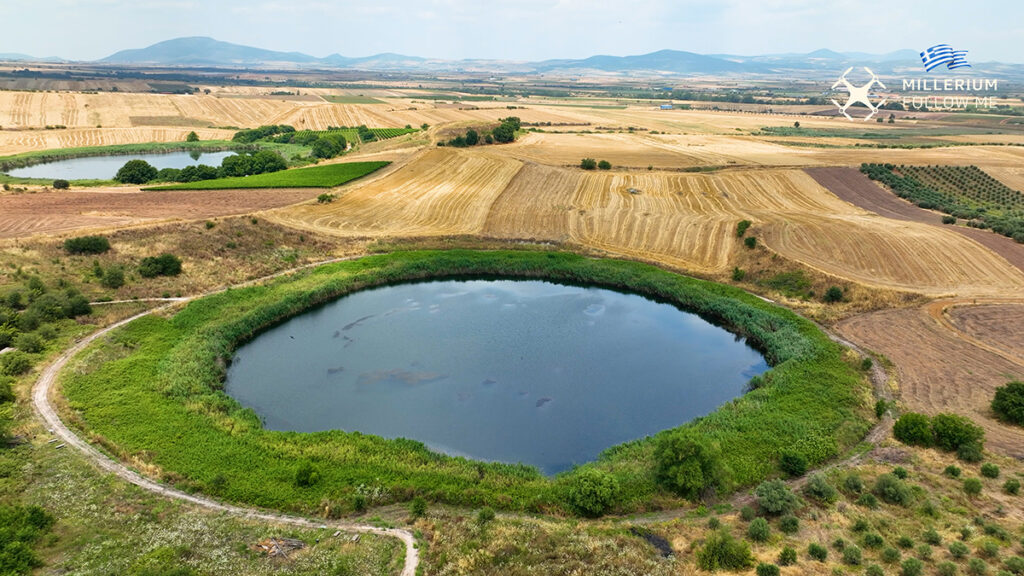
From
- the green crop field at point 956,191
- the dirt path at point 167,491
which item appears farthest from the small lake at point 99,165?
the green crop field at point 956,191

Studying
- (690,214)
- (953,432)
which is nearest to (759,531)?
(953,432)

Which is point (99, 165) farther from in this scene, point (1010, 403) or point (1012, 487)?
point (1010, 403)

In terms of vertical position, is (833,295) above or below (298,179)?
below

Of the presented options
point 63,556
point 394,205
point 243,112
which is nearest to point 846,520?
point 63,556

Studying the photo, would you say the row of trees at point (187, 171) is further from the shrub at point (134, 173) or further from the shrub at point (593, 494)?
the shrub at point (593, 494)

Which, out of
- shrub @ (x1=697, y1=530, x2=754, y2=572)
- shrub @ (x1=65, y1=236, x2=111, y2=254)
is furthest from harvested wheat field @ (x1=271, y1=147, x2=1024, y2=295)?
shrub @ (x1=697, y1=530, x2=754, y2=572)

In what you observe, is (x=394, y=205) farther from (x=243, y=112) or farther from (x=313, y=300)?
(x=243, y=112)
